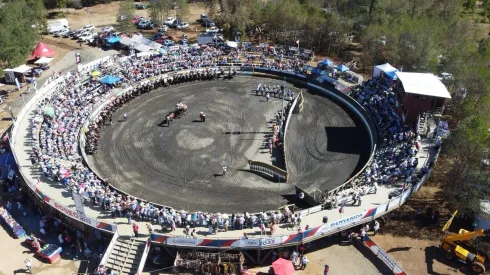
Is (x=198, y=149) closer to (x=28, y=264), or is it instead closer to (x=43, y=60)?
(x=28, y=264)

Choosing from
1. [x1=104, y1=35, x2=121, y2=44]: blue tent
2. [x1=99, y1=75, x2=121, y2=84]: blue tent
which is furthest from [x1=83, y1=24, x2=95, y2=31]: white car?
[x1=99, y1=75, x2=121, y2=84]: blue tent

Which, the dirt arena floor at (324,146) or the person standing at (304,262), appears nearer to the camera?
the person standing at (304,262)

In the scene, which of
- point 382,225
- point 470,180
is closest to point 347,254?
point 382,225

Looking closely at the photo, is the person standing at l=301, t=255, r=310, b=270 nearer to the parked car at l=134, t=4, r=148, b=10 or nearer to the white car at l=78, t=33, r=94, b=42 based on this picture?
the white car at l=78, t=33, r=94, b=42

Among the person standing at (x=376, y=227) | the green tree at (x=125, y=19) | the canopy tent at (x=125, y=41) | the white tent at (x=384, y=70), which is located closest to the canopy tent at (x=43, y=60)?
the canopy tent at (x=125, y=41)

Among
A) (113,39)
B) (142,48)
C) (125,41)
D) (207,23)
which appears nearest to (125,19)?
(113,39)

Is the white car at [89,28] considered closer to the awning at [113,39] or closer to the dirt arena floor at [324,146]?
the awning at [113,39]
